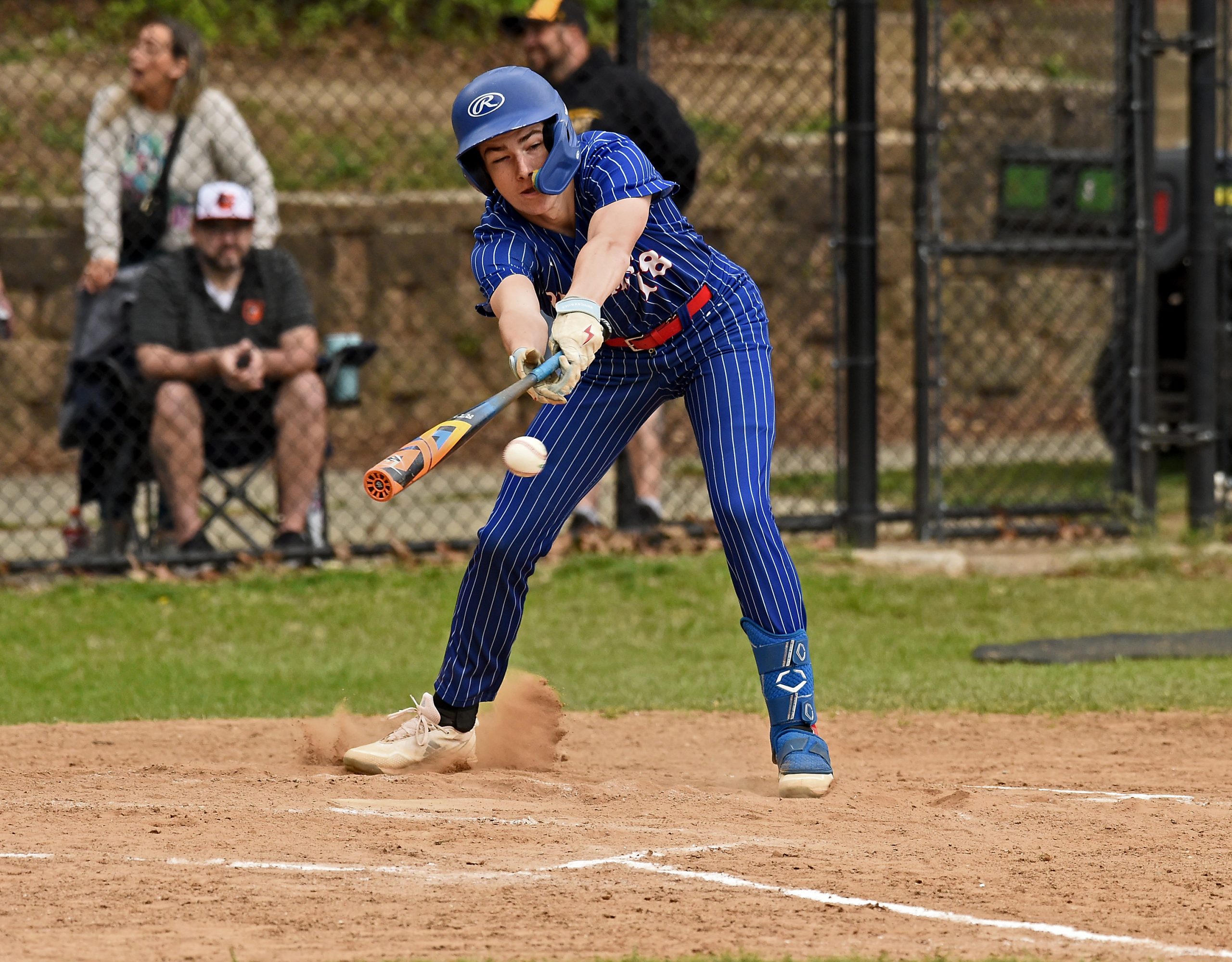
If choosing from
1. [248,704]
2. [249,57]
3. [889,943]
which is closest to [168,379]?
[248,704]

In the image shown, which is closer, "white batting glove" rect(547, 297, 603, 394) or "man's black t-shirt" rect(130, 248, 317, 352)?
"white batting glove" rect(547, 297, 603, 394)

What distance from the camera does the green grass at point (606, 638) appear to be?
630 cm

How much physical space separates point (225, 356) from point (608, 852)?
181 inches

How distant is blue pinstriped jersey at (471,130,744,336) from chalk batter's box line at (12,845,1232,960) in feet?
4.97

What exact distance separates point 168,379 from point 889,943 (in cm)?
553

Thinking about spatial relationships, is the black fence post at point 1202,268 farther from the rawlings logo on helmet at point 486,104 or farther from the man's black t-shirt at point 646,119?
the rawlings logo on helmet at point 486,104

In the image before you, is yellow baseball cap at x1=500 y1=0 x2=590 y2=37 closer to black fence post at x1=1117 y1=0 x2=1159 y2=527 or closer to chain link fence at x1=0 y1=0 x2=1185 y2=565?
chain link fence at x1=0 y1=0 x2=1185 y2=565

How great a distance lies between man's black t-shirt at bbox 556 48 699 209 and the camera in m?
7.87

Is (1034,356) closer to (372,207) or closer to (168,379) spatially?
(372,207)

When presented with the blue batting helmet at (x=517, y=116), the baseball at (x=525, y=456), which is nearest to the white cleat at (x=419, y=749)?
the baseball at (x=525, y=456)

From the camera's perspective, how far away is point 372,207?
12680mm

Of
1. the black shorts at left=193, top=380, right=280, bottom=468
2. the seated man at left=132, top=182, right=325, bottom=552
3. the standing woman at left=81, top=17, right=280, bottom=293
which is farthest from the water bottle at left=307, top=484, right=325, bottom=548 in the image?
the standing woman at left=81, top=17, right=280, bottom=293

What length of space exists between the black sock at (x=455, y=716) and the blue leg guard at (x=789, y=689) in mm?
834

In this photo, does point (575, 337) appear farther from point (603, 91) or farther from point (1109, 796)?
point (603, 91)
